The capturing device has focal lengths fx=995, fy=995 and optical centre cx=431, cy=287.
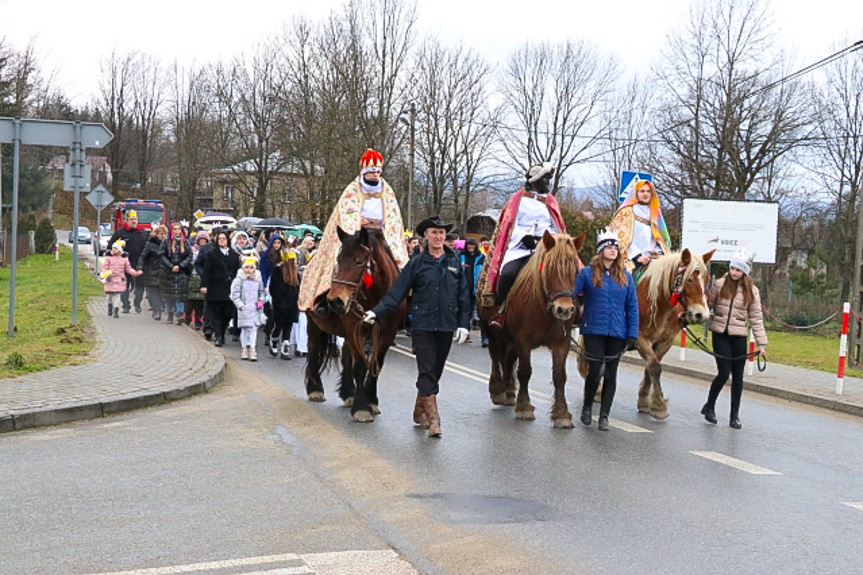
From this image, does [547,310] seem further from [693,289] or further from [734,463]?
[734,463]

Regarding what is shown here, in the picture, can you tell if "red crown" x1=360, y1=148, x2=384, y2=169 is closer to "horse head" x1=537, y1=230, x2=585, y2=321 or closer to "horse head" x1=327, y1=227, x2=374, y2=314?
"horse head" x1=327, y1=227, x2=374, y2=314

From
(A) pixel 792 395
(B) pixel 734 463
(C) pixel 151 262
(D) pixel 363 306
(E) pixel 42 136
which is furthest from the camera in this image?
(C) pixel 151 262

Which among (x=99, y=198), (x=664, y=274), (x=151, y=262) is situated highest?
(x=99, y=198)

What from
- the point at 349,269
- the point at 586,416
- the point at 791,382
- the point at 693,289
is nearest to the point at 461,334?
the point at 349,269

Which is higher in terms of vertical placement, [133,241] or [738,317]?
[133,241]

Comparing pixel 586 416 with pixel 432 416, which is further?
pixel 586 416

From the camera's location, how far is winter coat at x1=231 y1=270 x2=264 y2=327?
15305 millimetres

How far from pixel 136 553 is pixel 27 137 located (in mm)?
10604

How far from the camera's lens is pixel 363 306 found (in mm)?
10000

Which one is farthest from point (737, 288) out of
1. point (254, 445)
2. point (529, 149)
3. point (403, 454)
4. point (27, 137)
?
point (529, 149)

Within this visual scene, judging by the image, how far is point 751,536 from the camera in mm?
5934

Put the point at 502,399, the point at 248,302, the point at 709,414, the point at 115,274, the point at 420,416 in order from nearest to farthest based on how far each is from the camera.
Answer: the point at 420,416, the point at 709,414, the point at 502,399, the point at 248,302, the point at 115,274

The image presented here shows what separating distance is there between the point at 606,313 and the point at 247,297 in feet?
24.5

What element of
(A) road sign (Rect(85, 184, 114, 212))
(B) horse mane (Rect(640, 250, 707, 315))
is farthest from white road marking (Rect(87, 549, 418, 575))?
(A) road sign (Rect(85, 184, 114, 212))
